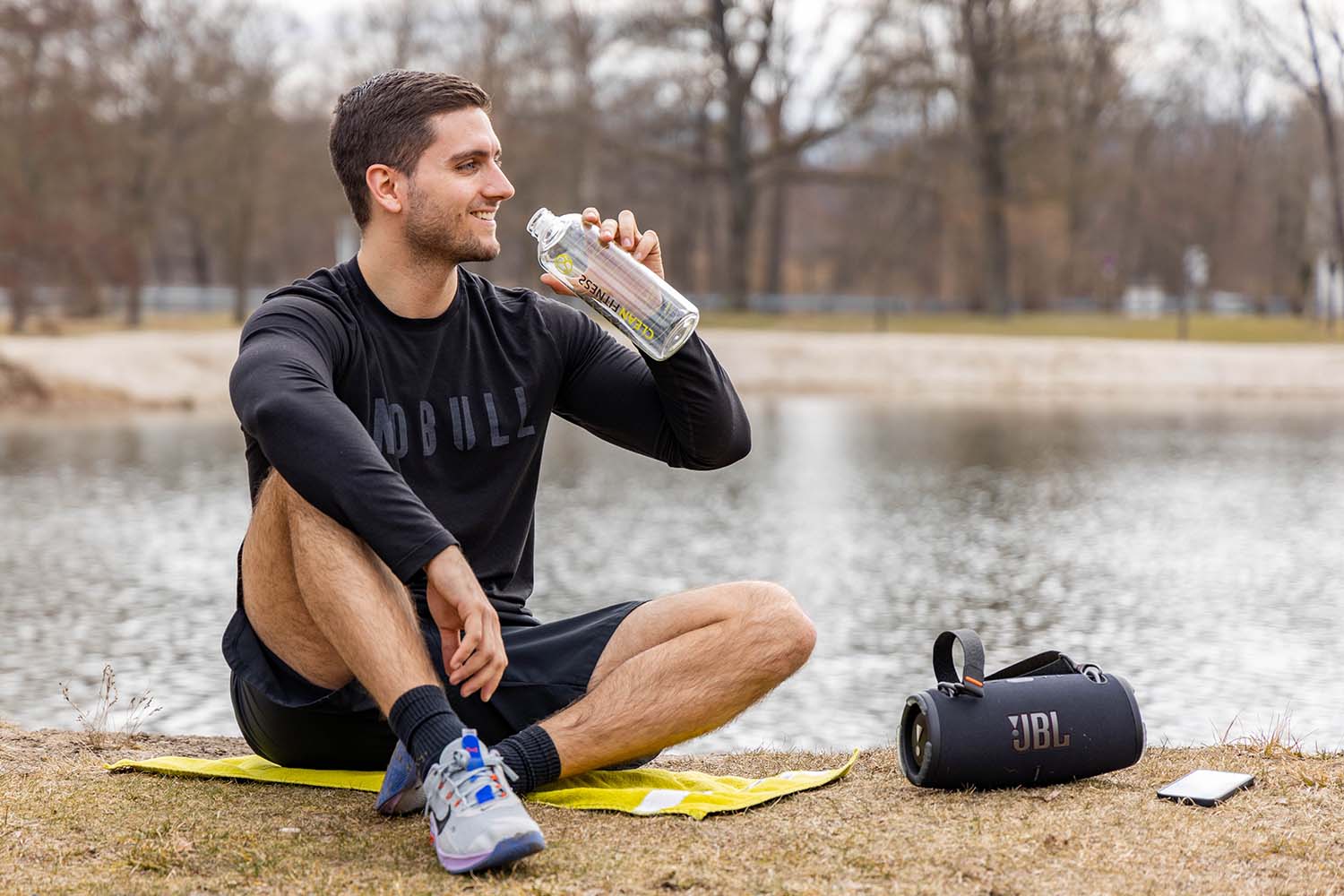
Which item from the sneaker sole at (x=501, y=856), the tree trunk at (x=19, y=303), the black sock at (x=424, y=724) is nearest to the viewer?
the sneaker sole at (x=501, y=856)

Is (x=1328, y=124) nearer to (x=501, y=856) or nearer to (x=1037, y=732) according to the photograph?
(x=1037, y=732)

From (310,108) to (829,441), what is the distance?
30810 millimetres

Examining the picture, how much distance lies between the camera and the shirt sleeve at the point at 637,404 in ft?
11.7

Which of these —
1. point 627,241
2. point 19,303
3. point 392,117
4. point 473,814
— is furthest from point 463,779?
point 19,303

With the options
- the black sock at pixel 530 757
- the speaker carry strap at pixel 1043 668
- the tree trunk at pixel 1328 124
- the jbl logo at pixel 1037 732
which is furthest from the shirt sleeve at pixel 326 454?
the tree trunk at pixel 1328 124

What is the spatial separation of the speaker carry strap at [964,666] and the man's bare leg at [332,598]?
1165 millimetres

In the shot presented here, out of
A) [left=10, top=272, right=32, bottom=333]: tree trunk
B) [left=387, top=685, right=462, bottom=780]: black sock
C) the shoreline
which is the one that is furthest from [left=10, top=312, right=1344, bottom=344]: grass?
[left=387, top=685, right=462, bottom=780]: black sock

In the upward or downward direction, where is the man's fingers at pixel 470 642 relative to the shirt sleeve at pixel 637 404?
downward

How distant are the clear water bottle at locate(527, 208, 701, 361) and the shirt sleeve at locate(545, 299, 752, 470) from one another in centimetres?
19

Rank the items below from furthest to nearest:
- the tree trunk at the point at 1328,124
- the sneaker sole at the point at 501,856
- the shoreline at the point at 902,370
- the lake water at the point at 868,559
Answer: the tree trunk at the point at 1328,124
the shoreline at the point at 902,370
the lake water at the point at 868,559
the sneaker sole at the point at 501,856

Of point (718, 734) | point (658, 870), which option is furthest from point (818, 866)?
point (718, 734)

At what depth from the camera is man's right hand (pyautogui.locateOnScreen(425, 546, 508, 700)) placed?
2891 millimetres

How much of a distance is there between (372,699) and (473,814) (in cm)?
66

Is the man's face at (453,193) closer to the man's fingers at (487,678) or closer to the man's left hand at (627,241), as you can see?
the man's left hand at (627,241)
